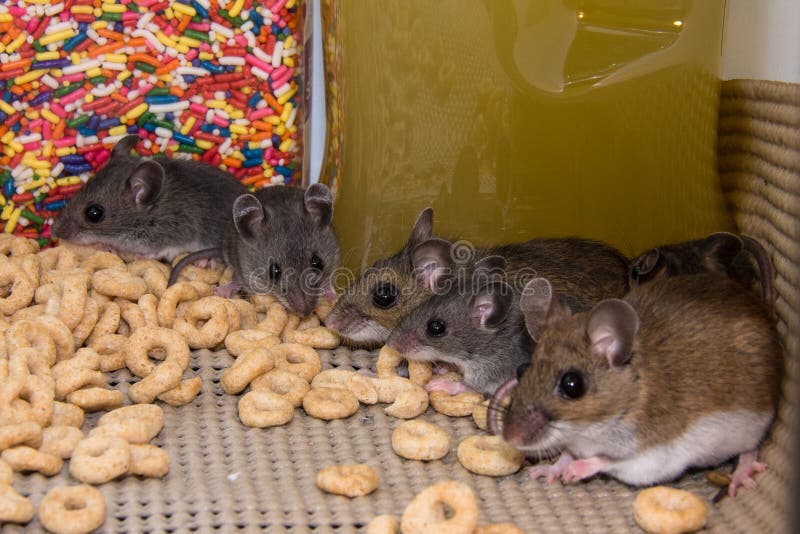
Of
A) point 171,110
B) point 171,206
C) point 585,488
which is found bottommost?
point 585,488

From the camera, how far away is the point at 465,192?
4102 mm

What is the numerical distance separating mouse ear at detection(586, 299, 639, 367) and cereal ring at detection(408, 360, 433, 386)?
0.97 metres

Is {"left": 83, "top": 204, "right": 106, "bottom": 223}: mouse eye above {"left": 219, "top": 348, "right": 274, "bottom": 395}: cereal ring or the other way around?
above

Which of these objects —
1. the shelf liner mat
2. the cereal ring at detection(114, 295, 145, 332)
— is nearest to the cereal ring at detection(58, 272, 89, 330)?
the cereal ring at detection(114, 295, 145, 332)

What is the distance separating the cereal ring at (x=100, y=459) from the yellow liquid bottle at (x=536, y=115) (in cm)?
175

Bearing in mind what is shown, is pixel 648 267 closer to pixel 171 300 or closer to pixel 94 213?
pixel 171 300

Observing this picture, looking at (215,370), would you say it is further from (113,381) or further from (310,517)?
(310,517)

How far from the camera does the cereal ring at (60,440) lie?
9.51 feet

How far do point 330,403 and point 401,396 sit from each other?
25 cm

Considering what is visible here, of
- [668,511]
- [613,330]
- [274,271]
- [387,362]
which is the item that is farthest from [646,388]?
[274,271]

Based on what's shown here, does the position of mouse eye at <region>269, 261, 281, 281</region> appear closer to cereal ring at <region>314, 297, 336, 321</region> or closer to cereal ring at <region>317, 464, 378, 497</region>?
cereal ring at <region>314, 297, 336, 321</region>

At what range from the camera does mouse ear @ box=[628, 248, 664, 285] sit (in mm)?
3703

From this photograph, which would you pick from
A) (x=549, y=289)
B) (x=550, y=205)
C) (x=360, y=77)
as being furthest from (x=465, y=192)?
(x=549, y=289)

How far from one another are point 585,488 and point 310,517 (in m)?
0.83
